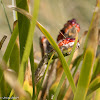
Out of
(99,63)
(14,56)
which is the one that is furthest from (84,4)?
(14,56)

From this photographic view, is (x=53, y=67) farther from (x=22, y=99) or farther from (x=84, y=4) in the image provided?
(x=84, y=4)

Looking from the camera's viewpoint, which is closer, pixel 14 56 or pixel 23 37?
pixel 23 37

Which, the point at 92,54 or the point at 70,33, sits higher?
the point at 70,33

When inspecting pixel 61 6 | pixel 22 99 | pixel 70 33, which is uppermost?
pixel 61 6

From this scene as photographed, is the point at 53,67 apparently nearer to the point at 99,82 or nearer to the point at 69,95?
the point at 69,95

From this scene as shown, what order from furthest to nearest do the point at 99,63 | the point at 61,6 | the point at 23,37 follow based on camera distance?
the point at 61,6
the point at 99,63
the point at 23,37

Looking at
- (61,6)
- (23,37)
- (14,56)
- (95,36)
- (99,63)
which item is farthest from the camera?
(61,6)

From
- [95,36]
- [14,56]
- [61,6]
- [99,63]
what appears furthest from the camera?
[61,6]

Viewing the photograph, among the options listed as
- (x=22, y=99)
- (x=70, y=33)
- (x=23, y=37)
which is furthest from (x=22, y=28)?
(x=70, y=33)

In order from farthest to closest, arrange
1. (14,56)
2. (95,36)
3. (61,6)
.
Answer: (61,6) → (14,56) → (95,36)
